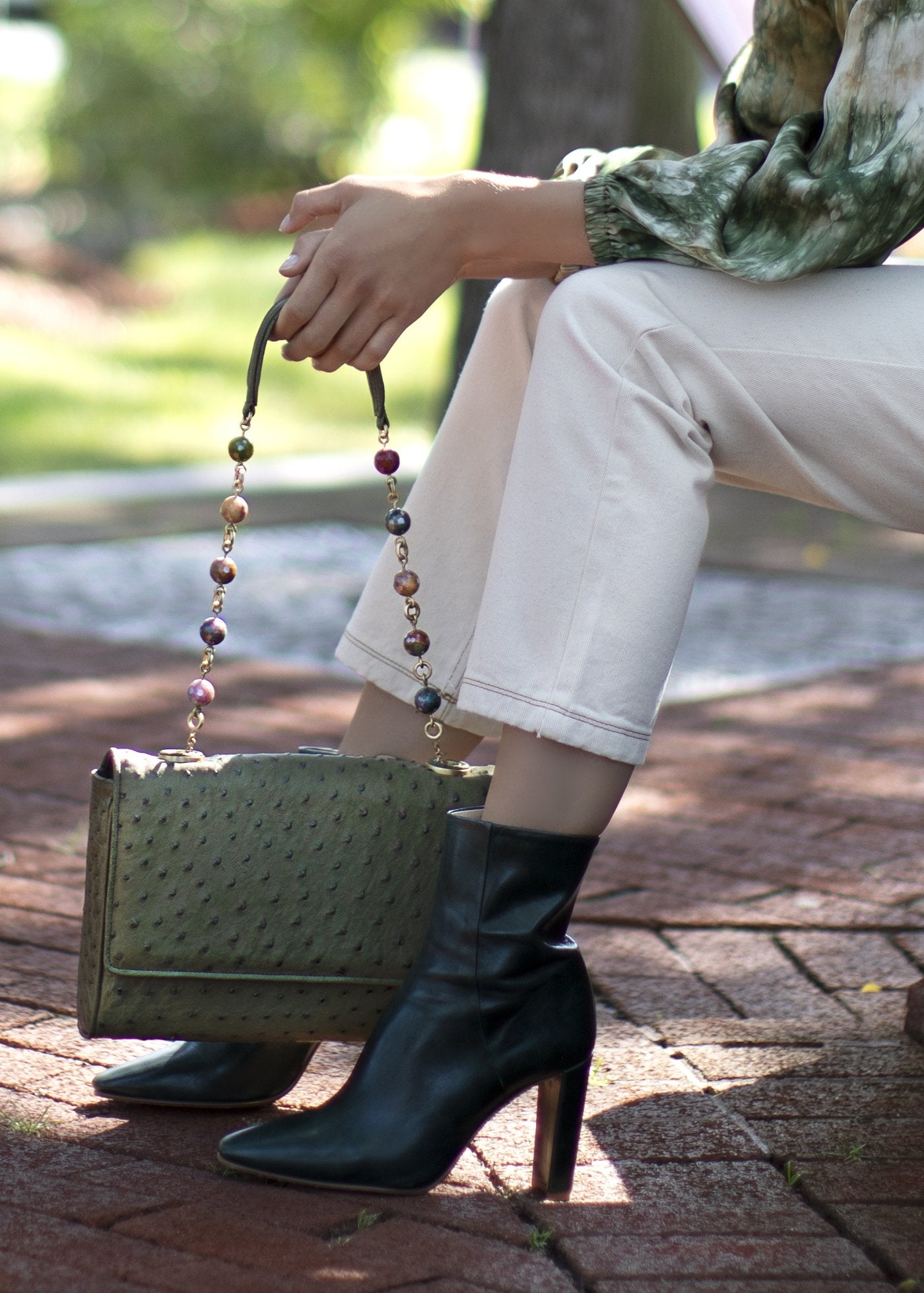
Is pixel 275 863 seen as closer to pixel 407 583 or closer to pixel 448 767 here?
pixel 448 767

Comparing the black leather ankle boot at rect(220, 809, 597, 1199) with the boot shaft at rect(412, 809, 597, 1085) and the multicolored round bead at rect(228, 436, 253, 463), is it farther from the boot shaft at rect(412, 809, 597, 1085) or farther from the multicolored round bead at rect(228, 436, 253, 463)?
the multicolored round bead at rect(228, 436, 253, 463)

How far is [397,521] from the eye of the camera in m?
1.56

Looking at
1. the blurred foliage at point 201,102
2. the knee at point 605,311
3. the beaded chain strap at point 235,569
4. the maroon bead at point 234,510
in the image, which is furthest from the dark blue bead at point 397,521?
the blurred foliage at point 201,102

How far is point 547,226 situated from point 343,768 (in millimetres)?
548

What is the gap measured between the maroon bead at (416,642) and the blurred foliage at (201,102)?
1940cm

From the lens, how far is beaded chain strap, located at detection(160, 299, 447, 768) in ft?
4.92

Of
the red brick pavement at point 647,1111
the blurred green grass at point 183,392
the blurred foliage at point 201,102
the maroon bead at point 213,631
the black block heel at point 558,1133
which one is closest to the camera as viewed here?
the red brick pavement at point 647,1111

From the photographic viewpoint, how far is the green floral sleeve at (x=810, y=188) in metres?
1.45

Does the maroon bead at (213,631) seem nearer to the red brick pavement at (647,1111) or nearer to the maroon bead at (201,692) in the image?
the maroon bead at (201,692)

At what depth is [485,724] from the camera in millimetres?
1632

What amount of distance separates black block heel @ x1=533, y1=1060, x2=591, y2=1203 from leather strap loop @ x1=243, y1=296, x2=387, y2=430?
0.63 m

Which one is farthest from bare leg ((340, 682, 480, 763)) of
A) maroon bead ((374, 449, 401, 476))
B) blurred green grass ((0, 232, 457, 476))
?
blurred green grass ((0, 232, 457, 476))

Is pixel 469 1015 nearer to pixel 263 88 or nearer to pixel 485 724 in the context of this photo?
pixel 485 724

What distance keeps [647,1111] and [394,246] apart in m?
0.90
